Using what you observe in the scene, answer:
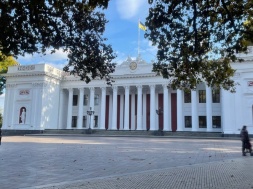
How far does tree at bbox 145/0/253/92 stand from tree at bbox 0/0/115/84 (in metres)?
1.65

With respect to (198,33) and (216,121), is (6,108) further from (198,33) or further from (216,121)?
(198,33)

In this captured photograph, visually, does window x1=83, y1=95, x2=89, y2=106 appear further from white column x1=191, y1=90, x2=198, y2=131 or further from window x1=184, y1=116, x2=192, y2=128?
white column x1=191, y1=90, x2=198, y2=131

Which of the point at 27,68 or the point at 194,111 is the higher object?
the point at 27,68

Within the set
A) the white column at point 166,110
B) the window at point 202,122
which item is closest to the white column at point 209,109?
the window at point 202,122

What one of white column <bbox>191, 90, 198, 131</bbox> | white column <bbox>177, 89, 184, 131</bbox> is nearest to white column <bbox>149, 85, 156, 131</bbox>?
white column <bbox>177, 89, 184, 131</bbox>

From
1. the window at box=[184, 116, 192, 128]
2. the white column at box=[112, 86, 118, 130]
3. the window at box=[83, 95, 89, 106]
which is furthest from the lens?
the window at box=[83, 95, 89, 106]

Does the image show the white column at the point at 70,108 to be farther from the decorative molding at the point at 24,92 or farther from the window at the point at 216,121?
the window at the point at 216,121

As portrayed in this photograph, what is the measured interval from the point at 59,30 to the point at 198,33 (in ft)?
13.6

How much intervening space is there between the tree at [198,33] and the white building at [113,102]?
3434cm

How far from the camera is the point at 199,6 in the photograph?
8.69m

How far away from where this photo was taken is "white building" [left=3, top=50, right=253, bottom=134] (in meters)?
45.6

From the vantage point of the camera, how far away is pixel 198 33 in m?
8.71

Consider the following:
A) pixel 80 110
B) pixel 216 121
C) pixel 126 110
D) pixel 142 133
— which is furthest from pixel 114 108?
pixel 216 121

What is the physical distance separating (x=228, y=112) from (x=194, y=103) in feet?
18.4
